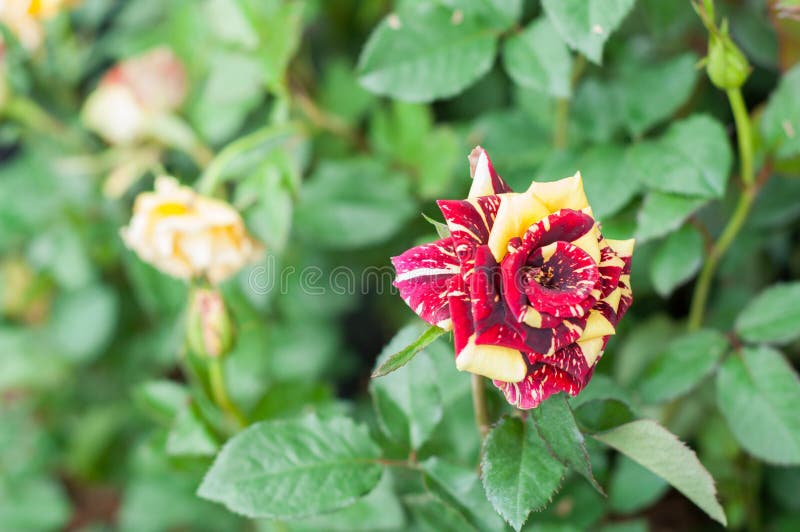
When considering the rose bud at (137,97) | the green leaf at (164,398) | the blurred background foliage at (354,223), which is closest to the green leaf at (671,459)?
the blurred background foliage at (354,223)

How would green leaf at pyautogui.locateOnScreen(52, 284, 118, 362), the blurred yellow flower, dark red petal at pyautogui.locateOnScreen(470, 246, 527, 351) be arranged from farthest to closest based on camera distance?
green leaf at pyautogui.locateOnScreen(52, 284, 118, 362) < the blurred yellow flower < dark red petal at pyautogui.locateOnScreen(470, 246, 527, 351)

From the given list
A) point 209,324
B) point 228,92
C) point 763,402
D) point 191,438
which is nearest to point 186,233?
point 209,324

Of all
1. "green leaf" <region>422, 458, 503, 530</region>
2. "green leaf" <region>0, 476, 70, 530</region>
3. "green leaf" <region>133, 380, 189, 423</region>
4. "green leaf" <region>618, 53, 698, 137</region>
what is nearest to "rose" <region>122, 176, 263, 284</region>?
"green leaf" <region>133, 380, 189, 423</region>

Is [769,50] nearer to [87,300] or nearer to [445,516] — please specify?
[445,516]

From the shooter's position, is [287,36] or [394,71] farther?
[287,36]

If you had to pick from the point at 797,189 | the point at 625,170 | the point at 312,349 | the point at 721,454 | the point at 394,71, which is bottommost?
the point at 721,454

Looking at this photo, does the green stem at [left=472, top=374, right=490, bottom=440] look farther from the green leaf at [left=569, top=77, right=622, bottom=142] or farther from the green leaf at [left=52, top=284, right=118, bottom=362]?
the green leaf at [left=52, top=284, right=118, bottom=362]

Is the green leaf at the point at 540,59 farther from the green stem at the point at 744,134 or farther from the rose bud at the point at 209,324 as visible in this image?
the rose bud at the point at 209,324

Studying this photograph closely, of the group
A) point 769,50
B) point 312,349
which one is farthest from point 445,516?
point 769,50
